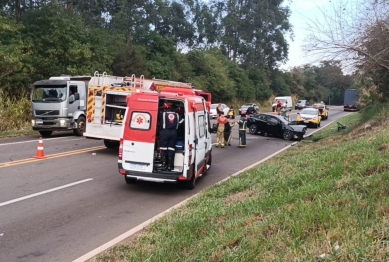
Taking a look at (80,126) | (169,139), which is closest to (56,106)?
(80,126)

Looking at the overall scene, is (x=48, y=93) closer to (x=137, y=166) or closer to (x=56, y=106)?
(x=56, y=106)

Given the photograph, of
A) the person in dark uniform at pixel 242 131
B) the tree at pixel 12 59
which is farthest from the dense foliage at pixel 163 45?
the person in dark uniform at pixel 242 131

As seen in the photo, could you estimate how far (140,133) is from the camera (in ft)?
31.5

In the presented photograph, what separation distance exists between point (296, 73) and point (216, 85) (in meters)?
41.0

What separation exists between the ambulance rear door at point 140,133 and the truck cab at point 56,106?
10408mm

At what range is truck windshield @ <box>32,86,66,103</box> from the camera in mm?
19406

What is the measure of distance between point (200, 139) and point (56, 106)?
1077 cm

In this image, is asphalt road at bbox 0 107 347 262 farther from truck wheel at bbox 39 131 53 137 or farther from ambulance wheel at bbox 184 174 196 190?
truck wheel at bbox 39 131 53 137

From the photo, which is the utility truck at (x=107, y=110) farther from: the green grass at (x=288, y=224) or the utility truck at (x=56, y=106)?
the green grass at (x=288, y=224)

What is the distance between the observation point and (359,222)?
182 inches

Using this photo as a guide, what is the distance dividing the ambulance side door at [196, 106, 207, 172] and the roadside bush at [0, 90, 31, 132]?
13.6 meters

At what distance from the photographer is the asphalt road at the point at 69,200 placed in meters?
6.14

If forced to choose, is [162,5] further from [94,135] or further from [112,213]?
[112,213]

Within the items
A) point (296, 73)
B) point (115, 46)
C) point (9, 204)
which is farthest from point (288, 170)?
point (296, 73)
